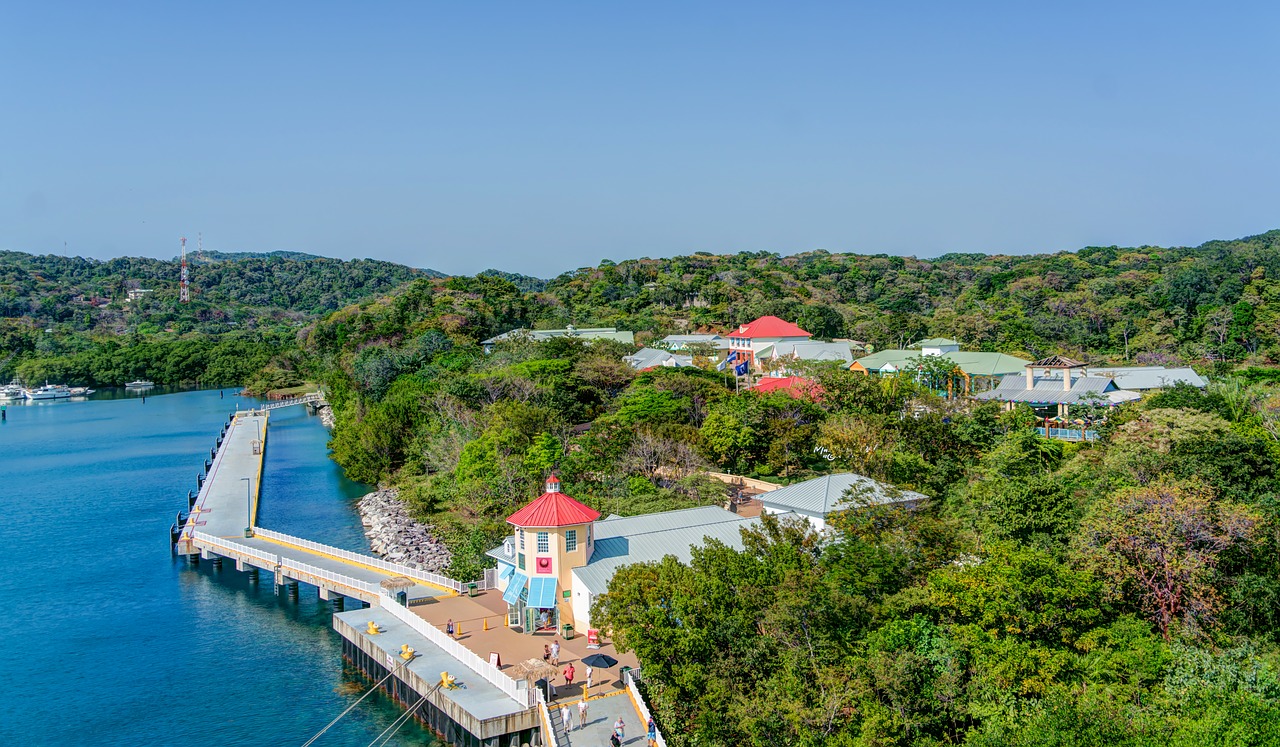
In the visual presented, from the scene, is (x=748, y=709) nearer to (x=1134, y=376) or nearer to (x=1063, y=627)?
(x=1063, y=627)

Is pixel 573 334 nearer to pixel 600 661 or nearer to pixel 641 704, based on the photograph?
pixel 600 661

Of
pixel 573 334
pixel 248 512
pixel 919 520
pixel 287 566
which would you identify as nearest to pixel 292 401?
pixel 573 334

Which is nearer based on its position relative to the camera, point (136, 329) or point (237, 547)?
point (237, 547)

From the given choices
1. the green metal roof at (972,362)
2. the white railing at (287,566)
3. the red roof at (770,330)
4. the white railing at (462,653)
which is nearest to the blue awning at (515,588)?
the white railing at (462,653)

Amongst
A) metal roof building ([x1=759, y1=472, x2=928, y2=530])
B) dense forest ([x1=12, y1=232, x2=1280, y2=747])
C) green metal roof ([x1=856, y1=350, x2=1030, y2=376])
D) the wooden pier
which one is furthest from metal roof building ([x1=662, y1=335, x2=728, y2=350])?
metal roof building ([x1=759, y1=472, x2=928, y2=530])

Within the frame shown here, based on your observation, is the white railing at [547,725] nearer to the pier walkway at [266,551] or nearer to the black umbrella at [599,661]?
the black umbrella at [599,661]

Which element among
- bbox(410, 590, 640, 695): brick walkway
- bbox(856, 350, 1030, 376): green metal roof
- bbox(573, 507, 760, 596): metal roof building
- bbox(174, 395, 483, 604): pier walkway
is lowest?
bbox(174, 395, 483, 604): pier walkway

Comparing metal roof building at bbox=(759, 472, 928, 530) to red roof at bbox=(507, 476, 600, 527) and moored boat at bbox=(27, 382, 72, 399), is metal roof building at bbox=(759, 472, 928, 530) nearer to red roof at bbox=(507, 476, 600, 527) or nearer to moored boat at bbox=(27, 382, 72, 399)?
red roof at bbox=(507, 476, 600, 527)
